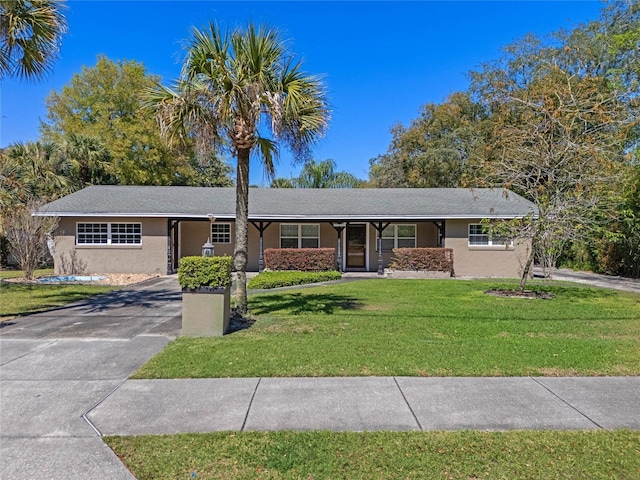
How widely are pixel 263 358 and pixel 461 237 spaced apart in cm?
1364

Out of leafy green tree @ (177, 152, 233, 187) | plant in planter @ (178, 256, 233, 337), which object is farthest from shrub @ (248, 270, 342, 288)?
leafy green tree @ (177, 152, 233, 187)

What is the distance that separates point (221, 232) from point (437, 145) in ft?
60.6

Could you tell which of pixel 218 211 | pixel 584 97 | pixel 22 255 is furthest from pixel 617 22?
pixel 22 255

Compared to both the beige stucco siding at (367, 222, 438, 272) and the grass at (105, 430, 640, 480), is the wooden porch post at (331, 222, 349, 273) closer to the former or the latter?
the beige stucco siding at (367, 222, 438, 272)

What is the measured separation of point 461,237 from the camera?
17094 millimetres

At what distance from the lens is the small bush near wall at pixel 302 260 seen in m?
16.8

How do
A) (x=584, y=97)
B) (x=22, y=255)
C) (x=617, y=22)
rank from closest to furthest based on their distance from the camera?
(x=584, y=97) → (x=22, y=255) → (x=617, y=22)

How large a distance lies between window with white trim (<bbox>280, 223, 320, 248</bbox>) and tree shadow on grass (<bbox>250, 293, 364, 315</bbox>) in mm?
7408

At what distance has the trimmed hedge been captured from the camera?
16.5 m

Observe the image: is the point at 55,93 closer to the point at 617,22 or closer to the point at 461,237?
the point at 461,237

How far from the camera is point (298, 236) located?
1891 centimetres

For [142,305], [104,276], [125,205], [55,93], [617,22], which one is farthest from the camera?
[55,93]

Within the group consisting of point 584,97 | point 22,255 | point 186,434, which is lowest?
point 186,434

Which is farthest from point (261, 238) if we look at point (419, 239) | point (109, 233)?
point (419, 239)
